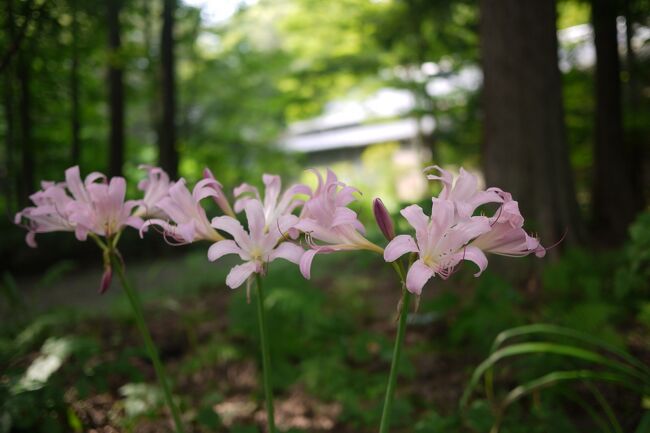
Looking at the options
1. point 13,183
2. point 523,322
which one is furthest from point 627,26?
point 13,183

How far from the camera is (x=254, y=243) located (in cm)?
108

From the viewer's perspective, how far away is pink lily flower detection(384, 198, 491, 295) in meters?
0.92

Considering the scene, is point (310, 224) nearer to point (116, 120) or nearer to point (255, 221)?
point (255, 221)

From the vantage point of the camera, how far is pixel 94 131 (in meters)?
9.82

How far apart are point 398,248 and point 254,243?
0.35 metres

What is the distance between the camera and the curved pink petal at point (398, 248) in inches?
35.3

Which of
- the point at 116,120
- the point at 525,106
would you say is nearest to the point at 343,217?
the point at 525,106

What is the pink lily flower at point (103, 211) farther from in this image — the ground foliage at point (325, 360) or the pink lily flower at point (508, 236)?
the pink lily flower at point (508, 236)

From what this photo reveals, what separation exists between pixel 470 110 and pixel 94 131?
7416 mm

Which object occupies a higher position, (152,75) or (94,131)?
(152,75)

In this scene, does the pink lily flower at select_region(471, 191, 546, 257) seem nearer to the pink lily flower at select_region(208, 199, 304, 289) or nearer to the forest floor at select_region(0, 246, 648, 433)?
the pink lily flower at select_region(208, 199, 304, 289)

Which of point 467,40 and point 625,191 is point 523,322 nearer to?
point 625,191

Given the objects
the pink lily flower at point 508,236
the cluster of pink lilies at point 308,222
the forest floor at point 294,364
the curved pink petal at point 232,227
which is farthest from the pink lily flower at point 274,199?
the forest floor at point 294,364

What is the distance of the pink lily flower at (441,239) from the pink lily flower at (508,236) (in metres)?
0.05
